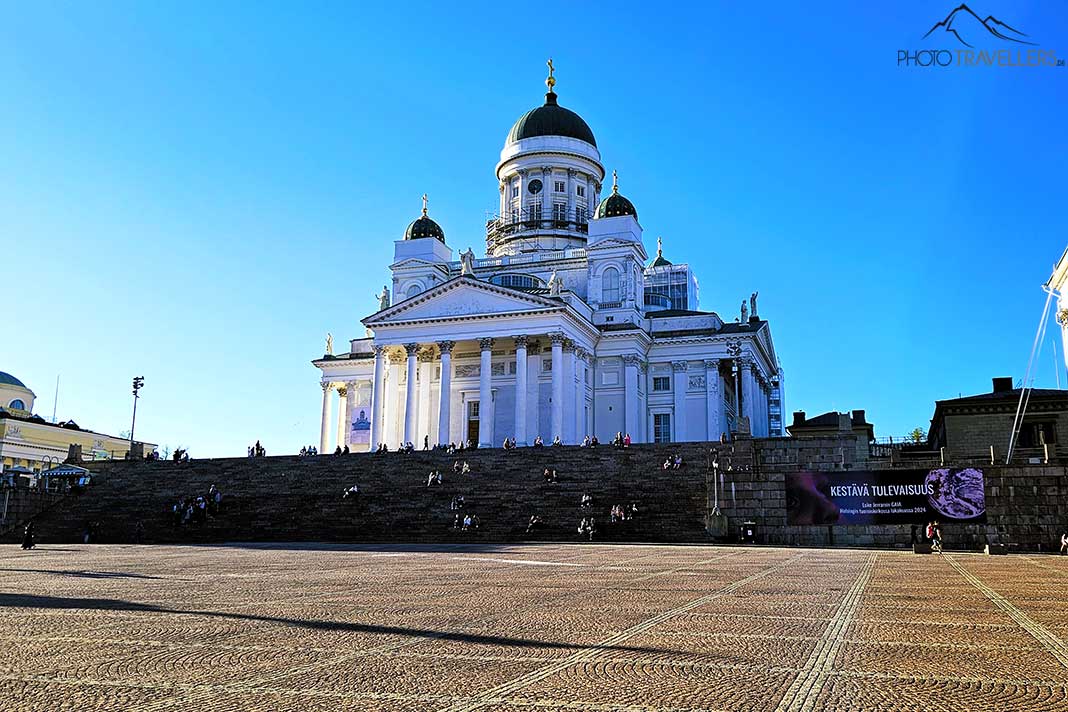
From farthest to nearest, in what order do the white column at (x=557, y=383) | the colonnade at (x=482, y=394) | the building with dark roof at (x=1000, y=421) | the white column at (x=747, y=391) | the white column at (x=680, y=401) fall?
the white column at (x=747, y=391) → the white column at (x=680, y=401) → the colonnade at (x=482, y=394) → the white column at (x=557, y=383) → the building with dark roof at (x=1000, y=421)

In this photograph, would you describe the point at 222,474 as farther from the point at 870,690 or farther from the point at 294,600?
the point at 870,690

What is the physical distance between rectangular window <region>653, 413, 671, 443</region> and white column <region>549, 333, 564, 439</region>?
28.9 feet

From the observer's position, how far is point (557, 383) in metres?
57.5

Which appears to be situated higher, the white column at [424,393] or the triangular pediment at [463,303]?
the triangular pediment at [463,303]

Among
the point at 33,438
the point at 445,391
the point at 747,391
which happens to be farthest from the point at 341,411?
the point at 747,391

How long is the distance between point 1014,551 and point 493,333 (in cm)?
3402

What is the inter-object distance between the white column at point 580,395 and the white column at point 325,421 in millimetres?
21017

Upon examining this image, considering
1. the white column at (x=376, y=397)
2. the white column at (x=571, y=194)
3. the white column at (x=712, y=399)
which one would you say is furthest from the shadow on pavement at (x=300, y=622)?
the white column at (x=571, y=194)

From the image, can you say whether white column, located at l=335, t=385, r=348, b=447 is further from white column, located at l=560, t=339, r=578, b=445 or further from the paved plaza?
the paved plaza

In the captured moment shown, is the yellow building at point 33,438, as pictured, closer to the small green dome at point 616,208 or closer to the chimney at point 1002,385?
the small green dome at point 616,208

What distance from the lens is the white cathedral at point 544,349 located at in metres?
59.1

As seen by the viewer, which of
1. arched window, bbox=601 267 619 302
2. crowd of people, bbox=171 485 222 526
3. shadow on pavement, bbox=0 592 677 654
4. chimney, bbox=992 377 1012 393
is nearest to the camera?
shadow on pavement, bbox=0 592 677 654

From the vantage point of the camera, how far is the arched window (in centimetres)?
6550

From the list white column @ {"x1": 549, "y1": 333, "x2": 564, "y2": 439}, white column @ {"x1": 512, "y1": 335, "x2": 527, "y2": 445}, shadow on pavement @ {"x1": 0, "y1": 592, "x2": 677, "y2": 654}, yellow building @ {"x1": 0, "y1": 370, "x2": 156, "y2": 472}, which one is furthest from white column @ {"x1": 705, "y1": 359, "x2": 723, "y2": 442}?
shadow on pavement @ {"x1": 0, "y1": 592, "x2": 677, "y2": 654}
